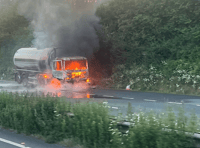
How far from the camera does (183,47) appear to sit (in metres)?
22.2

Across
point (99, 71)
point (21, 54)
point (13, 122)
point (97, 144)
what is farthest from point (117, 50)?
point (97, 144)

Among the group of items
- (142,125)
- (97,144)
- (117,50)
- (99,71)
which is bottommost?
(97,144)

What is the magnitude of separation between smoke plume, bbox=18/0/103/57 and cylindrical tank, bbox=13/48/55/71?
0.74m

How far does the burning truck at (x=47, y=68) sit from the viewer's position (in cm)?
2395

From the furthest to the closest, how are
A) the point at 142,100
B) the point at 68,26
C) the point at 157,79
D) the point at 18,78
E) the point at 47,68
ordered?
1. the point at 18,78
2. the point at 68,26
3. the point at 47,68
4. the point at 157,79
5. the point at 142,100

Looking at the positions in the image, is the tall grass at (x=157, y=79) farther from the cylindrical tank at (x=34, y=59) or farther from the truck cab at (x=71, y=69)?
the cylindrical tank at (x=34, y=59)

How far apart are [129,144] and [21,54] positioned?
999 inches

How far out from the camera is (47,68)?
26.1 metres

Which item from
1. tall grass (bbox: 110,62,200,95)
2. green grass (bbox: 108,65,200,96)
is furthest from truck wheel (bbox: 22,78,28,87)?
tall grass (bbox: 110,62,200,95)

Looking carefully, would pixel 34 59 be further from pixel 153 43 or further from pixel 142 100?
pixel 142 100

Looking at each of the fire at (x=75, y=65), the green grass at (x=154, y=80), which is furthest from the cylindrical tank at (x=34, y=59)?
the green grass at (x=154, y=80)

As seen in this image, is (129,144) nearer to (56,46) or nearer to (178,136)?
(178,136)

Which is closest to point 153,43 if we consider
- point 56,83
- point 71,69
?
point 71,69

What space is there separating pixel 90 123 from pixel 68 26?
21.0 metres
